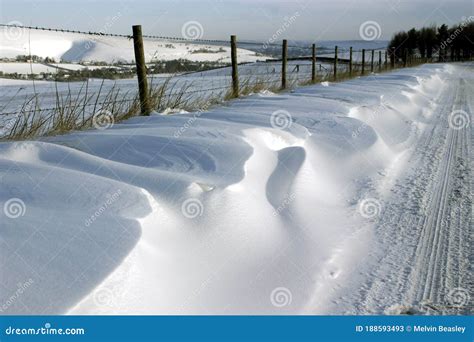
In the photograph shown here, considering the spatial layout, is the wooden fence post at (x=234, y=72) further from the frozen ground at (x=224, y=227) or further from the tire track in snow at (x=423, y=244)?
the tire track in snow at (x=423, y=244)

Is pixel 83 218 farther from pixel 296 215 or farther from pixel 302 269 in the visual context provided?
pixel 296 215

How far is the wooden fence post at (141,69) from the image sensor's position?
19.7ft

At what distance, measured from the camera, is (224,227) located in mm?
2850

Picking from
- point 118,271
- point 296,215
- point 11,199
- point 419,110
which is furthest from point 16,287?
point 419,110

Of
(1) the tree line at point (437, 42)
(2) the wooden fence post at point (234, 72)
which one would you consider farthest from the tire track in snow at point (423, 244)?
(1) the tree line at point (437, 42)

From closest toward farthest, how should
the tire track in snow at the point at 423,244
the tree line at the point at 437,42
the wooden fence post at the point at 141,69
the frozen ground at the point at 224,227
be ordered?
the frozen ground at the point at 224,227
the tire track in snow at the point at 423,244
the wooden fence post at the point at 141,69
the tree line at the point at 437,42

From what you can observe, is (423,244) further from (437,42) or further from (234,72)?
(437,42)

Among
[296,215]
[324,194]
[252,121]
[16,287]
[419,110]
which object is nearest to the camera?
[16,287]

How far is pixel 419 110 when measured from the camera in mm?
9234

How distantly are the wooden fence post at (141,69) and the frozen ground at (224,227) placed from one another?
118 centimetres

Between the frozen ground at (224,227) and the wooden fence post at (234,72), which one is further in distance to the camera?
Result: the wooden fence post at (234,72)

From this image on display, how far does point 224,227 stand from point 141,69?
3879mm

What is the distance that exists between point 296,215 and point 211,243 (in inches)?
35.3

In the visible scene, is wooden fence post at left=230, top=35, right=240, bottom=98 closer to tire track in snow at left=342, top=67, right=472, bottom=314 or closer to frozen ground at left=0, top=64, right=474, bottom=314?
frozen ground at left=0, top=64, right=474, bottom=314
